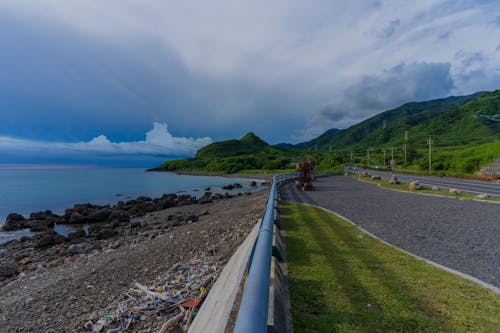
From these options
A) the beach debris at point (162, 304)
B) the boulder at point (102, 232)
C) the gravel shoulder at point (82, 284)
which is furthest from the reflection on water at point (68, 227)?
the beach debris at point (162, 304)

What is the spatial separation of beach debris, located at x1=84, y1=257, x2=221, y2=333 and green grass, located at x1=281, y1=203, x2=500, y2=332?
163 centimetres

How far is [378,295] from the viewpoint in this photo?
3.68 m

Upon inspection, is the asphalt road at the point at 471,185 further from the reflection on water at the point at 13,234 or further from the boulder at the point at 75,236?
the reflection on water at the point at 13,234

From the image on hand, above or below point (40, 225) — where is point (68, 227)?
below

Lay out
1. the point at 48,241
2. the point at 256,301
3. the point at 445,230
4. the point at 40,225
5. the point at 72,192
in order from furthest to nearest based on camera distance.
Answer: the point at 72,192 < the point at 40,225 < the point at 48,241 < the point at 445,230 < the point at 256,301

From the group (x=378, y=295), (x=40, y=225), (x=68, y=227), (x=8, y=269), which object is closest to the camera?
(x=378, y=295)

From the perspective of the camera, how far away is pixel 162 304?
178 inches

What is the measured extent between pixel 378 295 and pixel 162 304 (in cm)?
342

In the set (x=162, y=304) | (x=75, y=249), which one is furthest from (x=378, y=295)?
(x=75, y=249)

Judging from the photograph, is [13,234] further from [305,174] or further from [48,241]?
[305,174]

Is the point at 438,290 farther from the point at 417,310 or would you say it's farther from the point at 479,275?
the point at 479,275

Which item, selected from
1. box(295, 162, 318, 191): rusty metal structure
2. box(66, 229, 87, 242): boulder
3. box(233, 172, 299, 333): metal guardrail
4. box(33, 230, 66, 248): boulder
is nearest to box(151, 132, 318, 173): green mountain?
box(295, 162, 318, 191): rusty metal structure

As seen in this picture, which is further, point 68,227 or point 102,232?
point 68,227

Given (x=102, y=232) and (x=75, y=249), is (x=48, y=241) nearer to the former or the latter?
(x=102, y=232)
